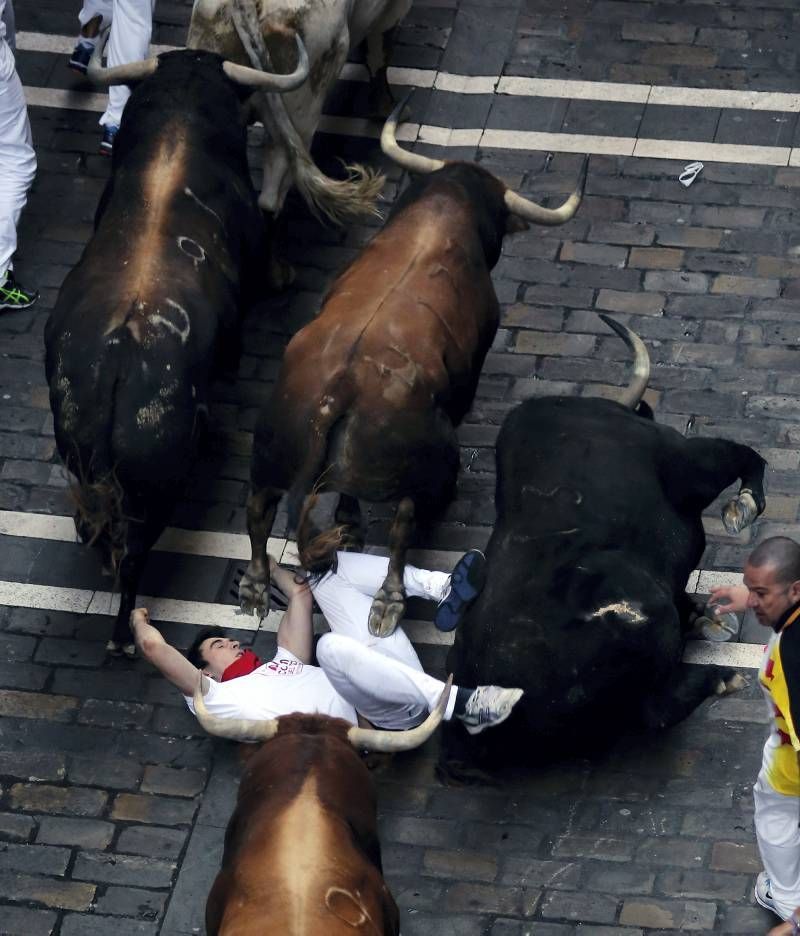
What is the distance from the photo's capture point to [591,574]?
8609 mm

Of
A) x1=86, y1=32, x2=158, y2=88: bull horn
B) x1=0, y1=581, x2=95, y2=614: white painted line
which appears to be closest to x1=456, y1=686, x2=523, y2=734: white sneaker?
x1=0, y1=581, x2=95, y2=614: white painted line

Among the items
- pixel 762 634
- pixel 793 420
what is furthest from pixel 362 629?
pixel 793 420

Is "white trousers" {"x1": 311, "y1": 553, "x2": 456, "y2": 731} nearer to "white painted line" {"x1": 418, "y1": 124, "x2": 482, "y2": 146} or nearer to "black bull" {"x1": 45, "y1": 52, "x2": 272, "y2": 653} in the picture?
"black bull" {"x1": 45, "y1": 52, "x2": 272, "y2": 653}

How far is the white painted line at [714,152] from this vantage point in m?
12.2

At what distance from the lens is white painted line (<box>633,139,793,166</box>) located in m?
12.2

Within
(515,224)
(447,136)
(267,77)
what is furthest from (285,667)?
(447,136)

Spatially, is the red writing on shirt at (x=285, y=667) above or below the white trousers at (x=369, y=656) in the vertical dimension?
below

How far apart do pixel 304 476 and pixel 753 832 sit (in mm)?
2878

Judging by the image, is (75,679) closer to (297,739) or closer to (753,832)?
(297,739)

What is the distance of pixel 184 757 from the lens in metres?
9.37

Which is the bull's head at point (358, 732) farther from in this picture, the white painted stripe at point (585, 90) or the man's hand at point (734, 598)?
the white painted stripe at point (585, 90)

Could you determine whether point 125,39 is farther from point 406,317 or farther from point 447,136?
point 406,317

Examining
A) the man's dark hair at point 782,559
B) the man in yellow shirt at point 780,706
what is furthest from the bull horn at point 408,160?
the man's dark hair at point 782,559

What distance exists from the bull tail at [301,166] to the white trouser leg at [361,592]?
274cm
